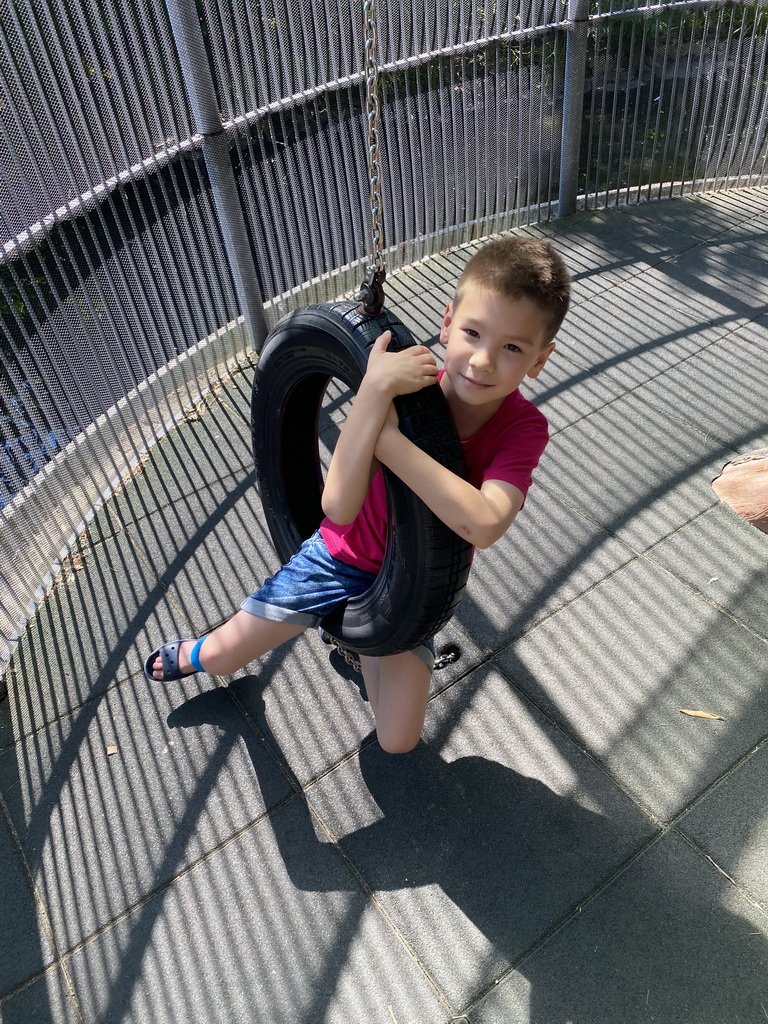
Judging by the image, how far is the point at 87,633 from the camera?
310cm

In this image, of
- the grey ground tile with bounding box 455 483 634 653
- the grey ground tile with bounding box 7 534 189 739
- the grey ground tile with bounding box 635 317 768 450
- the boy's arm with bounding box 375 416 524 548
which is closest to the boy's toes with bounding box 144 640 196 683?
the grey ground tile with bounding box 7 534 189 739

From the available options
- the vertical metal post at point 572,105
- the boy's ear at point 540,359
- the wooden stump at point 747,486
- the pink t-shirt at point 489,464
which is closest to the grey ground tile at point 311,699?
the pink t-shirt at point 489,464

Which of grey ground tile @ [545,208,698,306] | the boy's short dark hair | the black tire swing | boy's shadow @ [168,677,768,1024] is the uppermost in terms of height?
the boy's short dark hair

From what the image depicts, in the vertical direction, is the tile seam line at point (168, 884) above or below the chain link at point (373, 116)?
below

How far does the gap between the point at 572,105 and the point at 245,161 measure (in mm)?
2443

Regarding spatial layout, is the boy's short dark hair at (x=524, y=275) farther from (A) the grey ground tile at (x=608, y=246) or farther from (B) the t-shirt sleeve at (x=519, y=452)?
(A) the grey ground tile at (x=608, y=246)

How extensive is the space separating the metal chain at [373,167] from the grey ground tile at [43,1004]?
6.49 ft

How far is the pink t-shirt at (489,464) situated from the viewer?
80.7 inches

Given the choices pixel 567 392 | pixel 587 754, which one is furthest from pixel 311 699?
pixel 567 392

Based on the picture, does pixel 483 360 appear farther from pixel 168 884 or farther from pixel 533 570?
pixel 168 884

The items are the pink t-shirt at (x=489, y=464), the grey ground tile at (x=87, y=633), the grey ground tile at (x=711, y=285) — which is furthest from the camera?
the grey ground tile at (x=711, y=285)

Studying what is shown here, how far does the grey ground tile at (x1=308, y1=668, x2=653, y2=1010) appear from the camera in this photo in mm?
2191

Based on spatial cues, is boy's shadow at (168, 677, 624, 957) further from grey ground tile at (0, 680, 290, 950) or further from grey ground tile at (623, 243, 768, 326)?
grey ground tile at (623, 243, 768, 326)

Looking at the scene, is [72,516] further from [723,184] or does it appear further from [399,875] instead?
[723,184]
